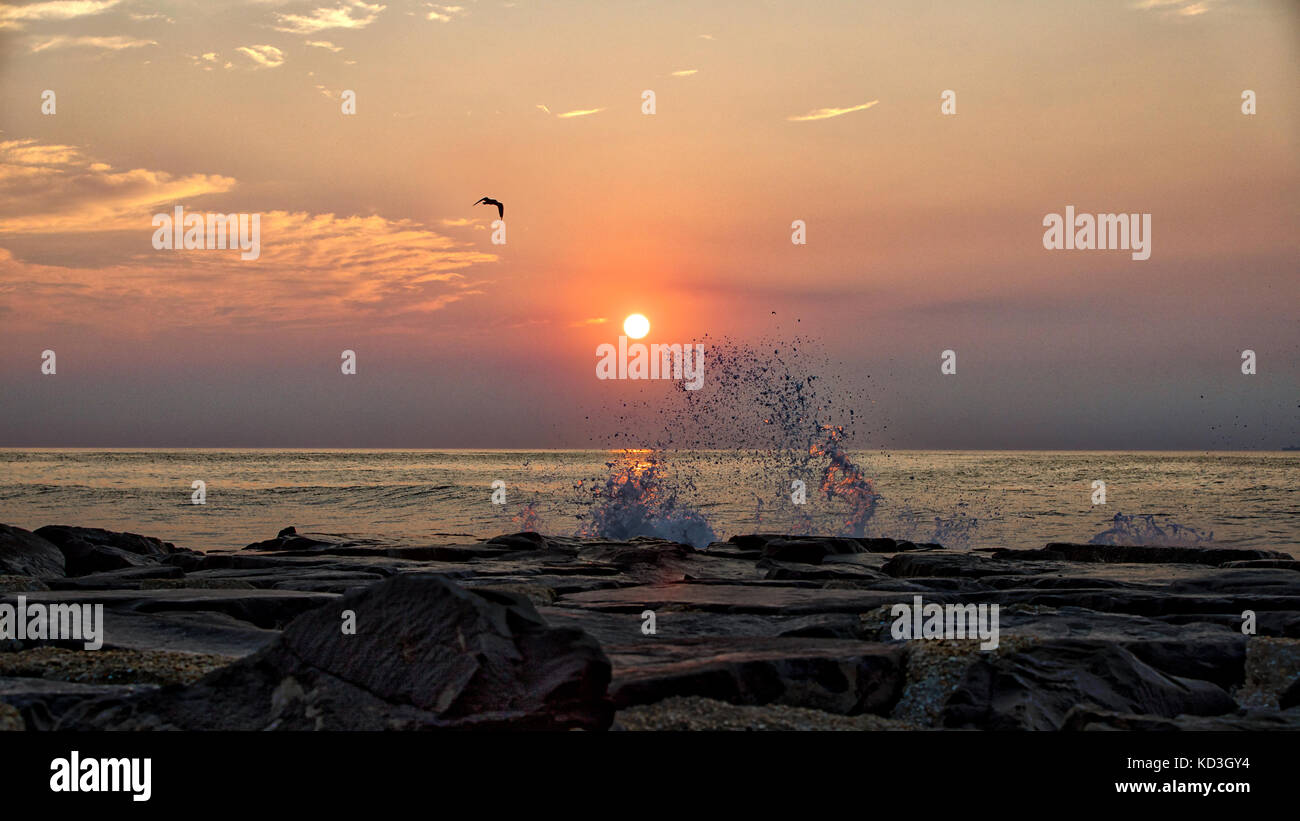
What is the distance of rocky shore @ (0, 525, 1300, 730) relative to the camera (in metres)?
2.99

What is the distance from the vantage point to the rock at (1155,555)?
8469mm

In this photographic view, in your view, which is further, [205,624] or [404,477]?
[404,477]

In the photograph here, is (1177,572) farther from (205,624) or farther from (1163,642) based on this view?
(205,624)

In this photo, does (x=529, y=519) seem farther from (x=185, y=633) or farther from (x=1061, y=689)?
(x=1061, y=689)

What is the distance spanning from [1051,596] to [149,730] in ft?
16.4

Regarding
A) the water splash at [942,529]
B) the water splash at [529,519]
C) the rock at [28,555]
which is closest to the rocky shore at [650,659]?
the rock at [28,555]

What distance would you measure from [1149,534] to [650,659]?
1544cm

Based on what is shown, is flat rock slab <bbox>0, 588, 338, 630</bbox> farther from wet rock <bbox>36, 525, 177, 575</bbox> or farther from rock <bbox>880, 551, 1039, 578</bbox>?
rock <bbox>880, 551, 1039, 578</bbox>

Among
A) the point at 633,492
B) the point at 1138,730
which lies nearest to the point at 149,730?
the point at 1138,730

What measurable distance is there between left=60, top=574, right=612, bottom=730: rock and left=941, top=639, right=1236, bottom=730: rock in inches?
55.5

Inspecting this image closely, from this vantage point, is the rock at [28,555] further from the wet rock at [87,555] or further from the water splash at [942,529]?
the water splash at [942,529]

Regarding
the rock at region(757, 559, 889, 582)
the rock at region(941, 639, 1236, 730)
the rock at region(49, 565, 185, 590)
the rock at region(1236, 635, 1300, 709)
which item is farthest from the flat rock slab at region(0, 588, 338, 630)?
the rock at region(1236, 635, 1300, 709)

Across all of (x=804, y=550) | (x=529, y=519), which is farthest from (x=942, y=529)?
(x=804, y=550)

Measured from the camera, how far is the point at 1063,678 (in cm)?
359
